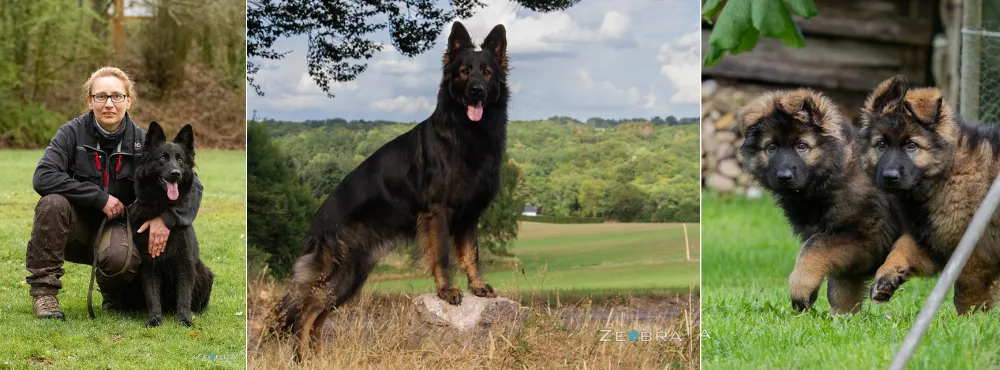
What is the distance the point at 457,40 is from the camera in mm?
5016

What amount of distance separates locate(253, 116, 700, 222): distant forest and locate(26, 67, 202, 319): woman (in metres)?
1.17

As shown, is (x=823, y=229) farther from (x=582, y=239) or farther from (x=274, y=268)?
(x=274, y=268)

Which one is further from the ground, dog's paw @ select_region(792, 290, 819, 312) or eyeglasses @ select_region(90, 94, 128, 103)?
eyeglasses @ select_region(90, 94, 128, 103)

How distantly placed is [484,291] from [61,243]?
2.81 meters

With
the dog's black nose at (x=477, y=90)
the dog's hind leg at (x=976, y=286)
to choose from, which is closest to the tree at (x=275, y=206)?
the dog's black nose at (x=477, y=90)

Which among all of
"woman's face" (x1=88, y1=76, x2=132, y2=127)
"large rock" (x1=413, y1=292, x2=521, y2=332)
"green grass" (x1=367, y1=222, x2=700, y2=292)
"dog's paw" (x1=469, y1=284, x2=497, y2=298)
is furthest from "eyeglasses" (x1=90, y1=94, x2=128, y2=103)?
"dog's paw" (x1=469, y1=284, x2=497, y2=298)

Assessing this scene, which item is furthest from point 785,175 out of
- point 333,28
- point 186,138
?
point 186,138

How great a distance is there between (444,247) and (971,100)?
4313 millimetres

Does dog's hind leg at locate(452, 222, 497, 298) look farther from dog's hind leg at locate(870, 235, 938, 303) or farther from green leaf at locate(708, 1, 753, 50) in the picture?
dog's hind leg at locate(870, 235, 938, 303)

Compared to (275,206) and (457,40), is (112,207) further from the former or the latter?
(457,40)

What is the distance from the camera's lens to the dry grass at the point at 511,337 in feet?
16.7

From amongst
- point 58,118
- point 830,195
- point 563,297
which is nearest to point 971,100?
point 830,195

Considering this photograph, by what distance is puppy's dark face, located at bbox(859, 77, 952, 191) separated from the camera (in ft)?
14.7

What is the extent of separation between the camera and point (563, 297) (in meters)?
5.32
